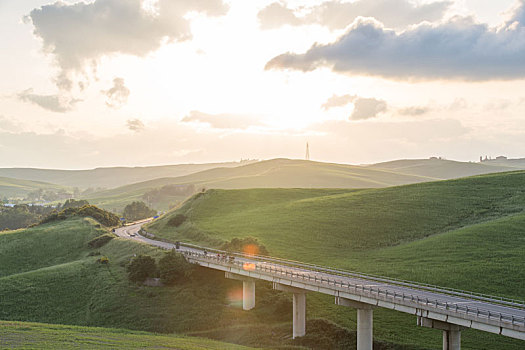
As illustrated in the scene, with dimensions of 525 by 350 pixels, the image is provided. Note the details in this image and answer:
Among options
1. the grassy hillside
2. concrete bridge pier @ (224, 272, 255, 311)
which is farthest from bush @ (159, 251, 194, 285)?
the grassy hillside

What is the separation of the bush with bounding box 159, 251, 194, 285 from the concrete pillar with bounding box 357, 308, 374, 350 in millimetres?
38207

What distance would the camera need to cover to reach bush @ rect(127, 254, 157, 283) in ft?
268

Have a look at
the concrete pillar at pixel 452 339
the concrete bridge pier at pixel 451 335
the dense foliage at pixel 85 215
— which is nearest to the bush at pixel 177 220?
the dense foliage at pixel 85 215

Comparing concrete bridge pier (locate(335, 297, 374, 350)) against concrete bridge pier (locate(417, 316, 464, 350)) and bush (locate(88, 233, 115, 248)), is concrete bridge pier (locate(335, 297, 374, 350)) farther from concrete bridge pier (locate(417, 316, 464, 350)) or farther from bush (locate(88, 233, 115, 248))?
bush (locate(88, 233, 115, 248))

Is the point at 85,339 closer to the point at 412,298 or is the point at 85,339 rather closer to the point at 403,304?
the point at 403,304

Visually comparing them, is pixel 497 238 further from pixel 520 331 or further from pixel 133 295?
pixel 133 295

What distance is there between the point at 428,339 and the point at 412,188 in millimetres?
101544

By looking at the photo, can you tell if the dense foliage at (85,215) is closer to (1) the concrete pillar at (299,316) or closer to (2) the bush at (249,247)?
(2) the bush at (249,247)

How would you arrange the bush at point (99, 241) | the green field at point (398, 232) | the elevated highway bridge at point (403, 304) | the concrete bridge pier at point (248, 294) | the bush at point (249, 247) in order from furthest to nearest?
the bush at point (99, 241), the bush at point (249, 247), the concrete bridge pier at point (248, 294), the green field at point (398, 232), the elevated highway bridge at point (403, 304)

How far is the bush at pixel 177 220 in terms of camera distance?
465ft

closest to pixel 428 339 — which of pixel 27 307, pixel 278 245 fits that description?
pixel 278 245

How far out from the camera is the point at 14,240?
11331cm

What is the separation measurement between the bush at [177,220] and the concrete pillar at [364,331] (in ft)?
321

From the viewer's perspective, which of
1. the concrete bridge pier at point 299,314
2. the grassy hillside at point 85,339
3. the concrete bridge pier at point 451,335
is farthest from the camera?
the concrete bridge pier at point 299,314
